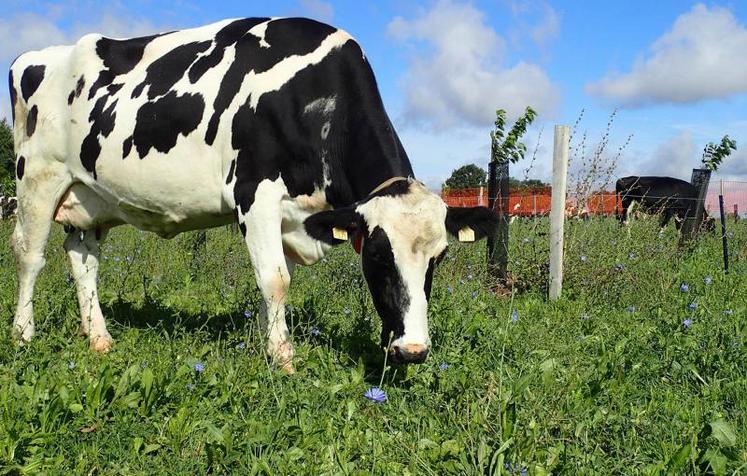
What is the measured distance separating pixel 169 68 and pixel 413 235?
2.67 meters

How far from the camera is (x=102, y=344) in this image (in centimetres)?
495

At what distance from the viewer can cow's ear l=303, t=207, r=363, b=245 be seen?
4.11 metres

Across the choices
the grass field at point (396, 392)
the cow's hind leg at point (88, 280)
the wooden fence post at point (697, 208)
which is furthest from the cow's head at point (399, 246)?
the wooden fence post at point (697, 208)

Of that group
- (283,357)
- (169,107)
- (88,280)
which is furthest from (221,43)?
(283,357)

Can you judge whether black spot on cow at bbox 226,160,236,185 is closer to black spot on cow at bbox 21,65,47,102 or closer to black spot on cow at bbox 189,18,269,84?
black spot on cow at bbox 189,18,269,84

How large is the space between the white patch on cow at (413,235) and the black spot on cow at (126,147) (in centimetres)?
221

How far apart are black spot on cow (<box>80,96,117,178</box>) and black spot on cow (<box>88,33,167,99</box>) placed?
6.7 inches

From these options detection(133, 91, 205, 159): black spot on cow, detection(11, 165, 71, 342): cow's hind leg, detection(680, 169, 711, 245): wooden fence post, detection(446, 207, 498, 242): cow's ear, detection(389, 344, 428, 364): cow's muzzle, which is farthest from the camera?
detection(680, 169, 711, 245): wooden fence post

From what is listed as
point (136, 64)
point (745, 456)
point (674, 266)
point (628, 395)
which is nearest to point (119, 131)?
point (136, 64)

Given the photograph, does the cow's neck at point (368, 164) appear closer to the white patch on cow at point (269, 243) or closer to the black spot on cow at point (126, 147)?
the white patch on cow at point (269, 243)

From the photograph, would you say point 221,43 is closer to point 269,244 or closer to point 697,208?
point 269,244

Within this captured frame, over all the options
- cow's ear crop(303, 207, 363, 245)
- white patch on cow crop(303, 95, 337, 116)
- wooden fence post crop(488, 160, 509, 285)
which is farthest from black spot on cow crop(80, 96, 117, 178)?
wooden fence post crop(488, 160, 509, 285)

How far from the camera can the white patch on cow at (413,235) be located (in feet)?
12.1

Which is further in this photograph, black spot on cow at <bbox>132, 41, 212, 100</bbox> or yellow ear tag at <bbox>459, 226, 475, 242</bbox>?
black spot on cow at <bbox>132, 41, 212, 100</bbox>
